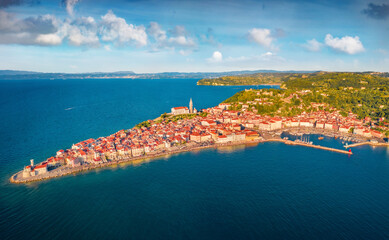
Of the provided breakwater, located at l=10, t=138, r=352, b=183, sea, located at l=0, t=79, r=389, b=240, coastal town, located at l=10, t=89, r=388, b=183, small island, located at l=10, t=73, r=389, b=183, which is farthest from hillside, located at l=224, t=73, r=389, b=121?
sea, located at l=0, t=79, r=389, b=240

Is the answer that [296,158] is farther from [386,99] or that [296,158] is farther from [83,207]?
[386,99]

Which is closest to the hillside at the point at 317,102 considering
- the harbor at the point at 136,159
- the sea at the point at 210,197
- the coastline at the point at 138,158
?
the coastline at the point at 138,158

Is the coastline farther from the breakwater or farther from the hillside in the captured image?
the hillside

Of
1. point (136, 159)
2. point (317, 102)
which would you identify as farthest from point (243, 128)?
point (317, 102)

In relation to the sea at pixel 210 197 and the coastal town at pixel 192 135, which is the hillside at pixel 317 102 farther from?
the sea at pixel 210 197

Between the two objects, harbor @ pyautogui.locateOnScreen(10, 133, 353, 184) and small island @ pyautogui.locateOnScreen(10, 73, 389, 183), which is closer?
harbor @ pyautogui.locateOnScreen(10, 133, 353, 184)

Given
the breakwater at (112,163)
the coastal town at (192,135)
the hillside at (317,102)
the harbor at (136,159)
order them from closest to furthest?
the breakwater at (112,163)
the harbor at (136,159)
the coastal town at (192,135)
the hillside at (317,102)

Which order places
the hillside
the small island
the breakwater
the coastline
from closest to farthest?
the breakwater
the coastline
the small island
the hillside
